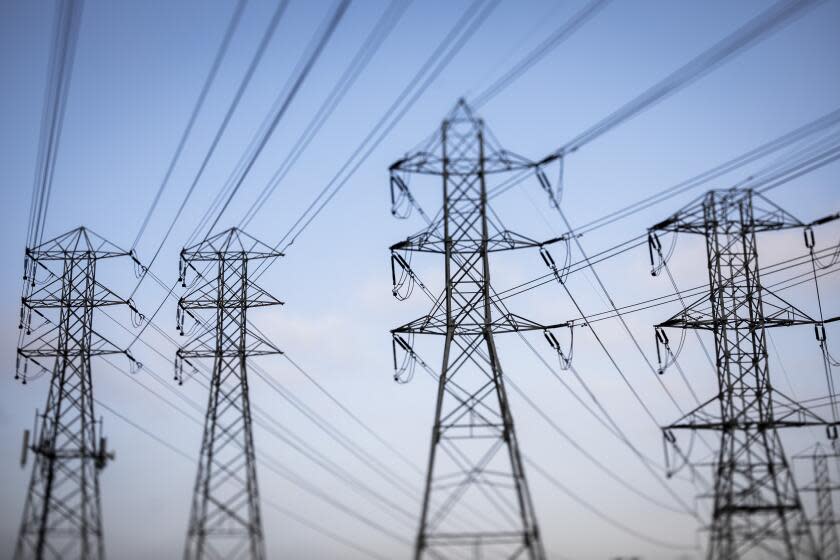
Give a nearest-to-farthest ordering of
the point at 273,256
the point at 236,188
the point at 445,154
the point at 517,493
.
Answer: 1. the point at 517,493
2. the point at 236,188
3. the point at 445,154
4. the point at 273,256

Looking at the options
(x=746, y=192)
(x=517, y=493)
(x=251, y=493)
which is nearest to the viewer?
(x=517, y=493)

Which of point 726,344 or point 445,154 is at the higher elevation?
point 445,154

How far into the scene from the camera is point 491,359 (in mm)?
28406

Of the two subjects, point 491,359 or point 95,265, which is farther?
point 95,265

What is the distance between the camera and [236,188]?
2830 cm

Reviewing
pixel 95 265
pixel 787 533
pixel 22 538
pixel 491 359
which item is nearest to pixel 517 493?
pixel 491 359

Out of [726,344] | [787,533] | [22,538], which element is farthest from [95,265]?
[787,533]

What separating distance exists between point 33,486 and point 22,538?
5.93 feet

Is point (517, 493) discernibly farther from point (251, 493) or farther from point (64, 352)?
point (64, 352)

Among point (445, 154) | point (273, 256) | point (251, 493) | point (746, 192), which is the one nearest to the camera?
point (445, 154)

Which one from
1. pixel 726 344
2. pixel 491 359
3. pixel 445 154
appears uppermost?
pixel 445 154

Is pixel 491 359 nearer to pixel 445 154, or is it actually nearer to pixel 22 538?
pixel 445 154

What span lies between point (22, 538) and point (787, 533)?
2345cm

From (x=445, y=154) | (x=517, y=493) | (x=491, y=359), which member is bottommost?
(x=517, y=493)
